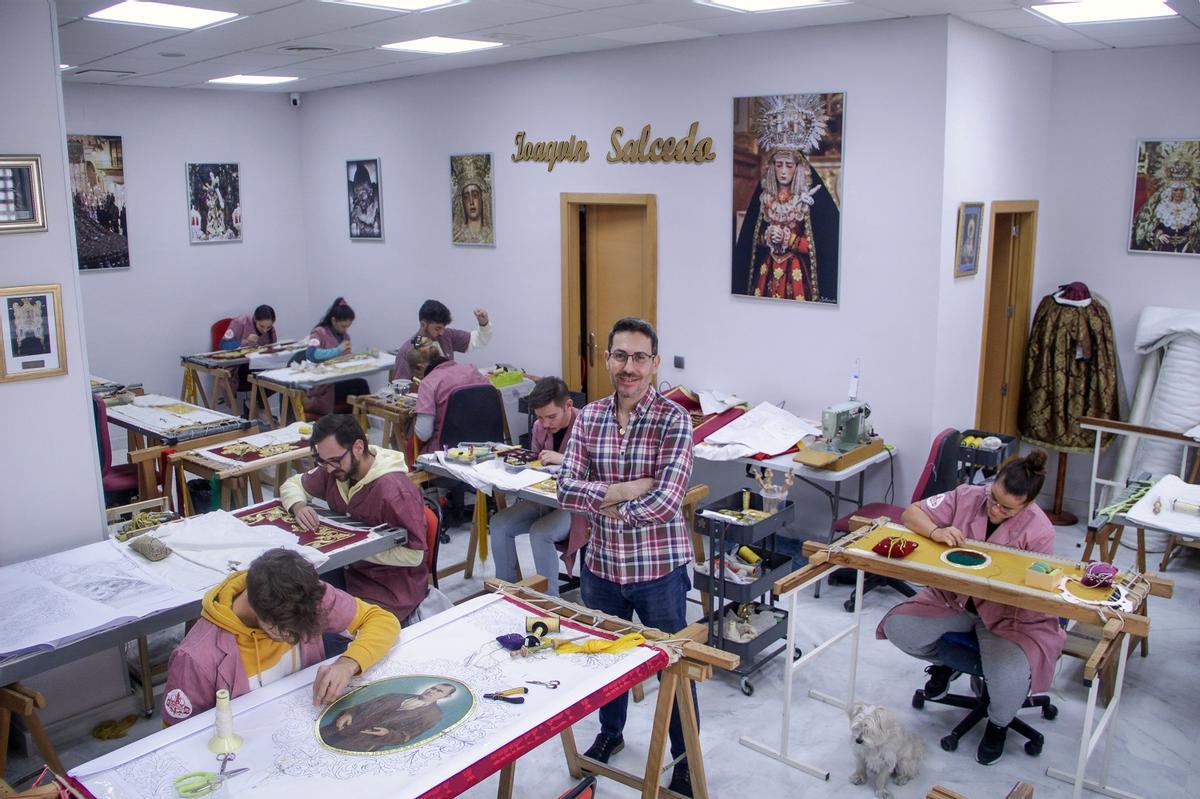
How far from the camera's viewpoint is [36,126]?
152 inches

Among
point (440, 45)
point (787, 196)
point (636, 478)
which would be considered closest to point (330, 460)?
point (636, 478)

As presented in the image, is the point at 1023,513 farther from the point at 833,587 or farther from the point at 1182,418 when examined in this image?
the point at 1182,418

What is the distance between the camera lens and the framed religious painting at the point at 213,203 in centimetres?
923

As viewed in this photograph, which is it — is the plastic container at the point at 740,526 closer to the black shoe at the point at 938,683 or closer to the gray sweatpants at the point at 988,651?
the gray sweatpants at the point at 988,651

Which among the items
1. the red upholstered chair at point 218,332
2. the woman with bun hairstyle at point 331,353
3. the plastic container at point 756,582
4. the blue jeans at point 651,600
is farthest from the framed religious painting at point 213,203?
the blue jeans at point 651,600

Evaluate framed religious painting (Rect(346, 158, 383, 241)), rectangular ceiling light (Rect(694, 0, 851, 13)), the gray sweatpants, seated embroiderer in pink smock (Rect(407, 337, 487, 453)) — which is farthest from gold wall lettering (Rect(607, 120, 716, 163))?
the gray sweatpants

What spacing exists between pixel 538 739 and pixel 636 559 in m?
0.94

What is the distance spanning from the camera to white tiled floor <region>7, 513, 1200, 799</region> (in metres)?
3.72

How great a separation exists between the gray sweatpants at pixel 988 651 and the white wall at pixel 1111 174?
334 centimetres

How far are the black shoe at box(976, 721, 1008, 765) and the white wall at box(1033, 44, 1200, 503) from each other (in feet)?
11.0

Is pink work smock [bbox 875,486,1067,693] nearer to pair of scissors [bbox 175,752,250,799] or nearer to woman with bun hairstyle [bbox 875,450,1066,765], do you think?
woman with bun hairstyle [bbox 875,450,1066,765]

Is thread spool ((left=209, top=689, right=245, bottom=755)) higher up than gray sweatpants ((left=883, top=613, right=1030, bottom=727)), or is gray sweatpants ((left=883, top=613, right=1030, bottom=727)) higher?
thread spool ((left=209, top=689, right=245, bottom=755))

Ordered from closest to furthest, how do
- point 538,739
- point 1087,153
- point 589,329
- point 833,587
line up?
point 538,739 → point 833,587 → point 1087,153 → point 589,329

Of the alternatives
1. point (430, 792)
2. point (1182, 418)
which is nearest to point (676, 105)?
point (1182, 418)
